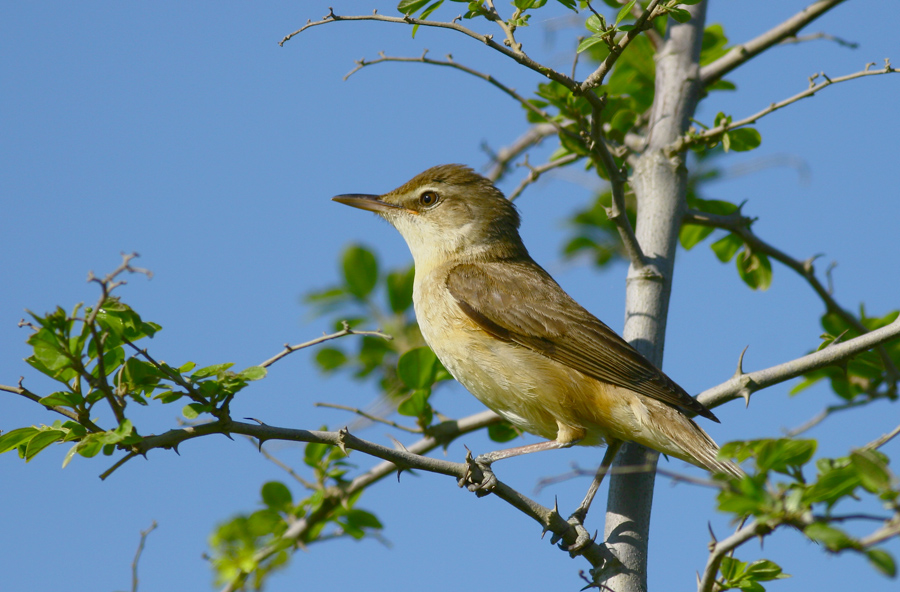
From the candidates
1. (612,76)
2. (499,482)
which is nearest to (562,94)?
(612,76)

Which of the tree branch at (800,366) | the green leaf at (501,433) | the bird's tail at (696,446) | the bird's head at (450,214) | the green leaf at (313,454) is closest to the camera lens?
the tree branch at (800,366)

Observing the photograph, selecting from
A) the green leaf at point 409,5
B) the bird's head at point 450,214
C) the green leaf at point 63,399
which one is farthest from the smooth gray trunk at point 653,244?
the green leaf at point 63,399

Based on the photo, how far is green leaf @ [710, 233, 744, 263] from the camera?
563 cm

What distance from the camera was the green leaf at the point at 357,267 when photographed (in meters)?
5.43

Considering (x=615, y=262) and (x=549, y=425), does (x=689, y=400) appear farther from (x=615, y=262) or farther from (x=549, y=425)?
(x=615, y=262)

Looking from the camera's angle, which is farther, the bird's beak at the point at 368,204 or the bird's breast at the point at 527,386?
the bird's beak at the point at 368,204

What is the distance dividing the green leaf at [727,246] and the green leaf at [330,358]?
268cm

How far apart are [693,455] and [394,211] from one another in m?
2.91

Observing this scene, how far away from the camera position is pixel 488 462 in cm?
439

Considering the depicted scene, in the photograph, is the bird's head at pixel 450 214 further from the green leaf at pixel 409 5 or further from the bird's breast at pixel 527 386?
the green leaf at pixel 409 5

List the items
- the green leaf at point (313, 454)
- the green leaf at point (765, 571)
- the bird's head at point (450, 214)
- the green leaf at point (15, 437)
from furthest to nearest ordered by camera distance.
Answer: the bird's head at point (450, 214) → the green leaf at point (313, 454) → the green leaf at point (765, 571) → the green leaf at point (15, 437)

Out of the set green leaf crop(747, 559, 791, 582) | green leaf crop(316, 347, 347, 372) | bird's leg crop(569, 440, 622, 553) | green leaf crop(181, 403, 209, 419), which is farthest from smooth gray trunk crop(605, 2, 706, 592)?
green leaf crop(181, 403, 209, 419)

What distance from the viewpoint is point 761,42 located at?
5391mm

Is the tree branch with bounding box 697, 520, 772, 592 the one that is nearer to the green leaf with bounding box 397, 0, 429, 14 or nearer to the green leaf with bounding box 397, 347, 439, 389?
the green leaf with bounding box 397, 347, 439, 389
